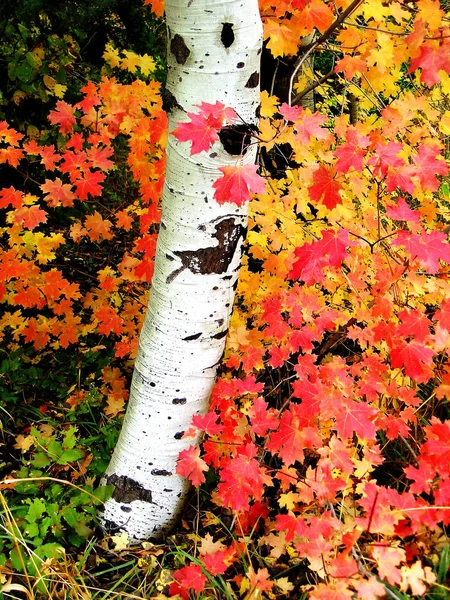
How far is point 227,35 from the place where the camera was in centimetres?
138

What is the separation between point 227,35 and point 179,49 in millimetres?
146

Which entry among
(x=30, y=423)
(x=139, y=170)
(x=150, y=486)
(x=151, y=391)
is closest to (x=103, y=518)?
(x=150, y=486)

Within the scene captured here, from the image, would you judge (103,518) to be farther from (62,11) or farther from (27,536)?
(62,11)

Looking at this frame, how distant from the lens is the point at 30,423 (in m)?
2.69

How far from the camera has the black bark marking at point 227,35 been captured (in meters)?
1.37

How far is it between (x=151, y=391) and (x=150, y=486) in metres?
0.41

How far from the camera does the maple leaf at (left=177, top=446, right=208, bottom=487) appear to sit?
1.79 meters

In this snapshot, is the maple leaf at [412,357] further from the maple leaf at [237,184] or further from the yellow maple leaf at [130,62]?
the yellow maple leaf at [130,62]

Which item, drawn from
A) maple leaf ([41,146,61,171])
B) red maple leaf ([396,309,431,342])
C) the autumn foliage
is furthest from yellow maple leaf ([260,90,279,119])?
red maple leaf ([396,309,431,342])

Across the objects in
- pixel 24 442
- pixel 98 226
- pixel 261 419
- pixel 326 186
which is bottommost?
pixel 24 442

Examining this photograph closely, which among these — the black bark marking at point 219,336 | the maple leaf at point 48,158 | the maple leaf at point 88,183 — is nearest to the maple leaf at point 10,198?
the maple leaf at point 48,158

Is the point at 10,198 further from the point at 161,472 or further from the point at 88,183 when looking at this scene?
the point at 161,472

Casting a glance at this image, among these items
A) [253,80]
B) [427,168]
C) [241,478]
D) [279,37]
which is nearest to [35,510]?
[241,478]

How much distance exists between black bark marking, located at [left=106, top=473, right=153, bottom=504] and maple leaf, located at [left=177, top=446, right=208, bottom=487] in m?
0.25
